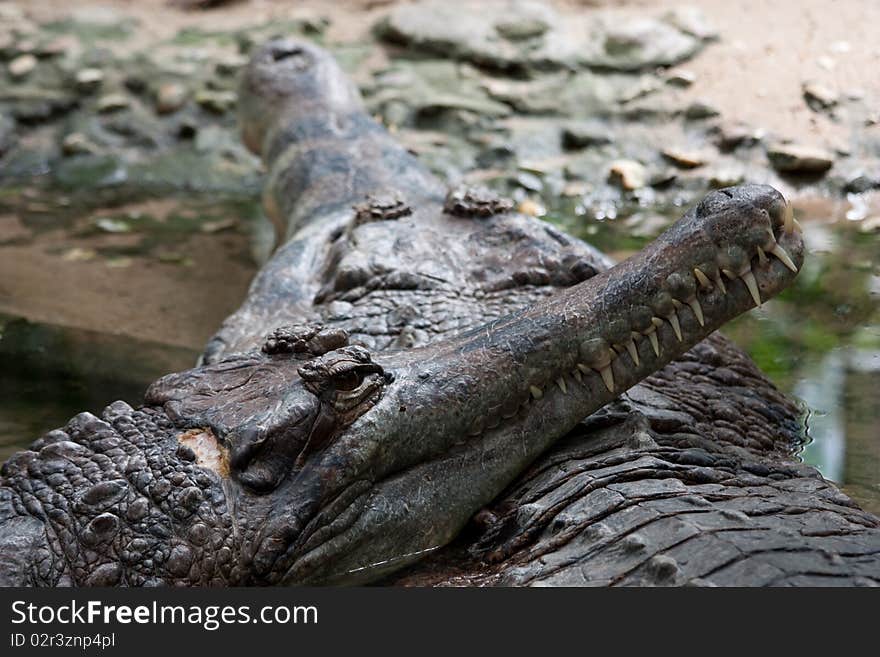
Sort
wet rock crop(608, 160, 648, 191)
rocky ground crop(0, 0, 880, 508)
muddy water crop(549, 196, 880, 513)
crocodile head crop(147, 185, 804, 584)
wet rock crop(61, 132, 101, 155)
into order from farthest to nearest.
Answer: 1. wet rock crop(61, 132, 101, 155)
2. wet rock crop(608, 160, 648, 191)
3. rocky ground crop(0, 0, 880, 508)
4. muddy water crop(549, 196, 880, 513)
5. crocodile head crop(147, 185, 804, 584)

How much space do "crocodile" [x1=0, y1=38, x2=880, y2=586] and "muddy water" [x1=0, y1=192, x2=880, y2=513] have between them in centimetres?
52

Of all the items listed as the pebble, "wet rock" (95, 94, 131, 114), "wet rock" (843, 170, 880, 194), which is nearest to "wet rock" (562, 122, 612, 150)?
the pebble

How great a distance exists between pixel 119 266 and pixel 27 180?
2.79 meters

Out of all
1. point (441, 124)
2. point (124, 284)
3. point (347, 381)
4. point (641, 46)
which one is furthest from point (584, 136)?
point (347, 381)

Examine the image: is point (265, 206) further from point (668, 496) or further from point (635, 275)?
point (668, 496)

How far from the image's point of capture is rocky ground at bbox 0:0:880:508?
6805 mm

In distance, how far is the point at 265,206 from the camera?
6.32 meters

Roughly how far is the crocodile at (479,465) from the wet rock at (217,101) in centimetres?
666

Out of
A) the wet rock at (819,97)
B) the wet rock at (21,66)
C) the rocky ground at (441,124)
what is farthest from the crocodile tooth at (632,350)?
the wet rock at (21,66)

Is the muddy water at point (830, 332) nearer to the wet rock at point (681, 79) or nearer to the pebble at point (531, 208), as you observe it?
the pebble at point (531, 208)

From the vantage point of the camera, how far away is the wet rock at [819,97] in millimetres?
8297

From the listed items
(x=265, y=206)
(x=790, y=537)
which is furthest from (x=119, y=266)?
(x=790, y=537)

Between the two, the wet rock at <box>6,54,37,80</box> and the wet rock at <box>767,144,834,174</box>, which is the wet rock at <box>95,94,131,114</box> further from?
the wet rock at <box>767,144,834,174</box>

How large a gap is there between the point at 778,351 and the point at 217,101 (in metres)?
6.23
